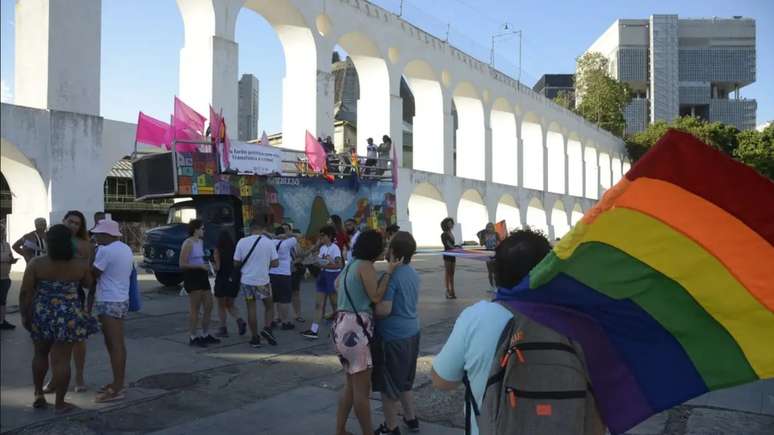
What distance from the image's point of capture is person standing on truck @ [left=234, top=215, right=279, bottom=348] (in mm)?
8438

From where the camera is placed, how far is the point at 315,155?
56.5 feet

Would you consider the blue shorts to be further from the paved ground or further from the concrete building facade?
the concrete building facade

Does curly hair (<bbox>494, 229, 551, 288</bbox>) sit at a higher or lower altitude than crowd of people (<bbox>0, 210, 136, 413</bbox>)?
higher

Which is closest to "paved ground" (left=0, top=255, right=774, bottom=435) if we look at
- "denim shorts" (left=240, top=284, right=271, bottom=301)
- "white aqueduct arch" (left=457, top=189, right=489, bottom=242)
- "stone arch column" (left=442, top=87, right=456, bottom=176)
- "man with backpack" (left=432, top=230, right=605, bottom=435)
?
"denim shorts" (left=240, top=284, right=271, bottom=301)

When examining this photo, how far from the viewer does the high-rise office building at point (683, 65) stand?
97.2 meters

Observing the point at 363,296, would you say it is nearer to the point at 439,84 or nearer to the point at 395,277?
the point at 395,277

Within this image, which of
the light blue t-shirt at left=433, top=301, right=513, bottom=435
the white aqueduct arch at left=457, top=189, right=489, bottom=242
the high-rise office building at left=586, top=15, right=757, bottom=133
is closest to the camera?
the light blue t-shirt at left=433, top=301, right=513, bottom=435

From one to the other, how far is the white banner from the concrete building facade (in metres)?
5.30

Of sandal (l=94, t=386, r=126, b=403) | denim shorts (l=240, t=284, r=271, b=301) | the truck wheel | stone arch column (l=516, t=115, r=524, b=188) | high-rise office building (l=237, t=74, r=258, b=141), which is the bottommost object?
sandal (l=94, t=386, r=126, b=403)

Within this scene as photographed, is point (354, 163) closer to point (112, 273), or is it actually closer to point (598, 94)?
point (112, 273)

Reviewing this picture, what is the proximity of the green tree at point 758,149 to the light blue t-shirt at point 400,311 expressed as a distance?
62266 mm

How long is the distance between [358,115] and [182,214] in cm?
1626

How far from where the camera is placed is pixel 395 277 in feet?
15.9

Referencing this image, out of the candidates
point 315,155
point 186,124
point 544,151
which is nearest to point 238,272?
point 186,124
